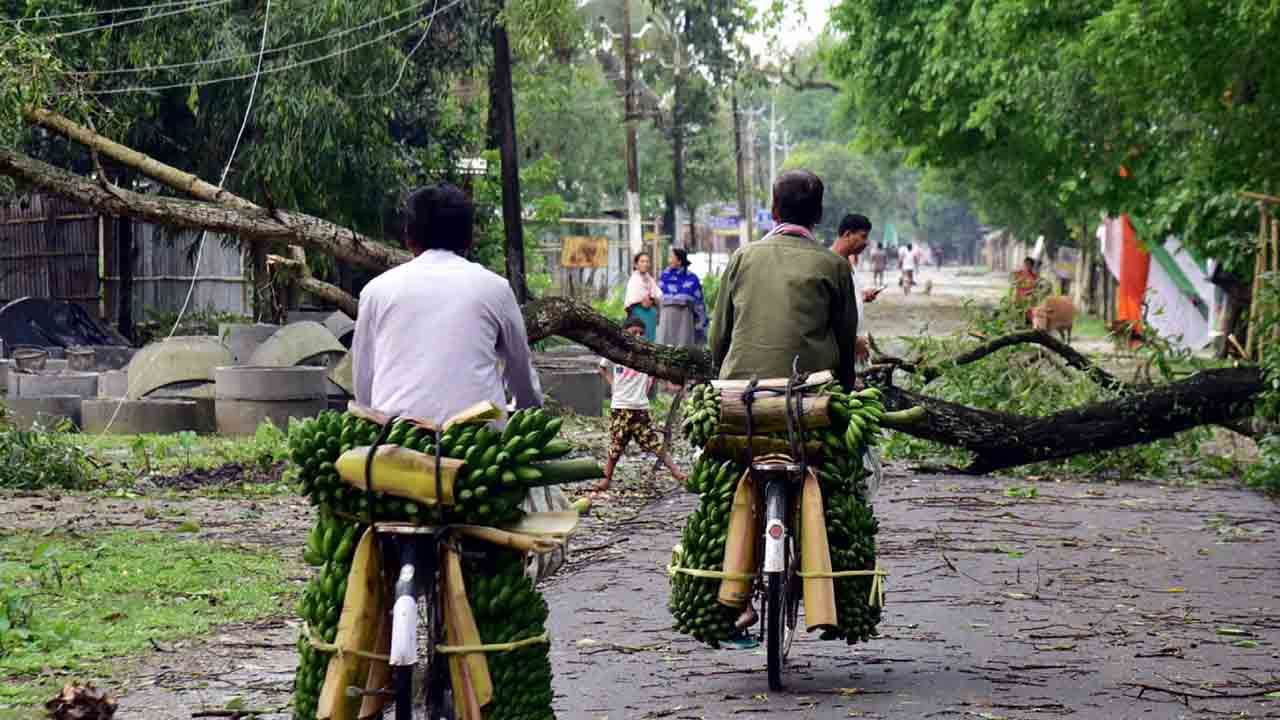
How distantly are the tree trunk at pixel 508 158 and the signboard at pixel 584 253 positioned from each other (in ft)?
64.2

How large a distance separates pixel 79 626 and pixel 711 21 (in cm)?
4524

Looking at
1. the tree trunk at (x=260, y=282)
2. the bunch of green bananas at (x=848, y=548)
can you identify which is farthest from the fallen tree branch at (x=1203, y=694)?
the tree trunk at (x=260, y=282)

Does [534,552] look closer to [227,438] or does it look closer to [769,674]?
[769,674]

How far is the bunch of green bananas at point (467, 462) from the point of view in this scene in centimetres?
521

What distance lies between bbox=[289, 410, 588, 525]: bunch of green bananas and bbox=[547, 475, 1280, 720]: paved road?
158 cm

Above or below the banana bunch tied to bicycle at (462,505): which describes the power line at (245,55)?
above

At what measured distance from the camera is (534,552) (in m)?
5.27

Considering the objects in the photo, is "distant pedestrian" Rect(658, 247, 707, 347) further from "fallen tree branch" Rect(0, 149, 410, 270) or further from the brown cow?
the brown cow

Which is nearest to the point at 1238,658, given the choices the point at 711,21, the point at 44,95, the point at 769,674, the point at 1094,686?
the point at 1094,686

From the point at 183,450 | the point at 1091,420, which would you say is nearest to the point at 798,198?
the point at 1091,420

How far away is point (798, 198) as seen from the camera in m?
7.48

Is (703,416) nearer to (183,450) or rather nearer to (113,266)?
(183,450)

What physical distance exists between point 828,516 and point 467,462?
234cm

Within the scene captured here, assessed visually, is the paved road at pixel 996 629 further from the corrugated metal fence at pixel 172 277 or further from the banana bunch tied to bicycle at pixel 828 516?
the corrugated metal fence at pixel 172 277
